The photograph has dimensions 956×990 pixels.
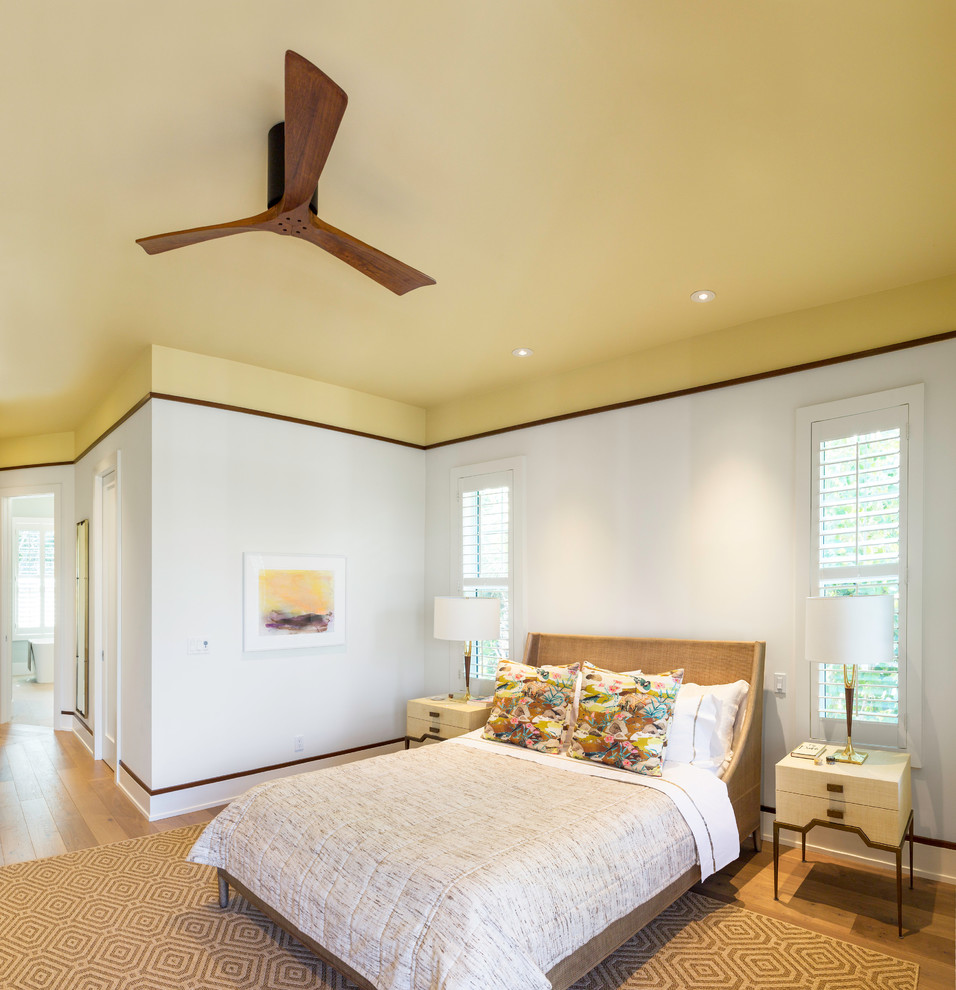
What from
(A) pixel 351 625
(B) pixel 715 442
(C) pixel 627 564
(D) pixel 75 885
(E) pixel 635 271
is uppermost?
(E) pixel 635 271

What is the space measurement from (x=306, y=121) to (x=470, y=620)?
345cm

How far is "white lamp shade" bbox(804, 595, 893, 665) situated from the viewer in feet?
10.1

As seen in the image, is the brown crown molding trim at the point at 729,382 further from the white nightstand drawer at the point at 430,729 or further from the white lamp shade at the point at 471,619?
the white nightstand drawer at the point at 430,729

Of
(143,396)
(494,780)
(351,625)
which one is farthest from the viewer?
(351,625)

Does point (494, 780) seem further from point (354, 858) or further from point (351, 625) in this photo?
point (351, 625)

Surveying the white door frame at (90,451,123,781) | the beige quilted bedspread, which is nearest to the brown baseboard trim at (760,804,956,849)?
the beige quilted bedspread

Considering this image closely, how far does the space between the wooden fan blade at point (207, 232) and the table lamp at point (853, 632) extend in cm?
278

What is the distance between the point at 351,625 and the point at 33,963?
277 cm

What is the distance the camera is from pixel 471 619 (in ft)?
15.6

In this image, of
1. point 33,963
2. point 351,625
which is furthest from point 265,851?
point 351,625

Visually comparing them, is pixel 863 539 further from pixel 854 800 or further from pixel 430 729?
pixel 430 729

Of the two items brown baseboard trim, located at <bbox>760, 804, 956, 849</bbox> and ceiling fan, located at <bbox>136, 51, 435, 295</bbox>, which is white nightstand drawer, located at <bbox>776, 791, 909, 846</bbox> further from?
ceiling fan, located at <bbox>136, 51, 435, 295</bbox>

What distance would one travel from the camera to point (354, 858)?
240 centimetres

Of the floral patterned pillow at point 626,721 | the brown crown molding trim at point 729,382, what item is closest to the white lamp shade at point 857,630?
the floral patterned pillow at point 626,721
